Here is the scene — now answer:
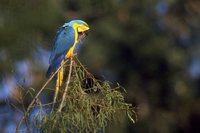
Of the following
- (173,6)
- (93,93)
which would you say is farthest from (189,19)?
(93,93)

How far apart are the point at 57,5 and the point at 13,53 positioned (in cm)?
265

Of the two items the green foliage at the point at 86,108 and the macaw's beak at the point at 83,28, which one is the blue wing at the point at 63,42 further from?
the green foliage at the point at 86,108

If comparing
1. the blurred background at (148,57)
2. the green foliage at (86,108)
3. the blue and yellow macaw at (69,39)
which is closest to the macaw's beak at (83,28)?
the blue and yellow macaw at (69,39)

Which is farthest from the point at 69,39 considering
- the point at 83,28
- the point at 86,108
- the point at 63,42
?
the point at 86,108

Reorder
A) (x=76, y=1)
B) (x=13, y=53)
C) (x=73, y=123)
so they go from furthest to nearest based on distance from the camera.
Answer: (x=76, y=1), (x=13, y=53), (x=73, y=123)

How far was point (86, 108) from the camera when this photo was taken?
356 centimetres

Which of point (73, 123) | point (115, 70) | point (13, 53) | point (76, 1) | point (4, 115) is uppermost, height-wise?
point (76, 1)

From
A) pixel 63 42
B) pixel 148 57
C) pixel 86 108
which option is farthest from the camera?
pixel 148 57

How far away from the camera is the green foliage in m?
3.48

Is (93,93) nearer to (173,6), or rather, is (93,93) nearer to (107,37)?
(107,37)

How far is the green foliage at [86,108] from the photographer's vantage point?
348 centimetres

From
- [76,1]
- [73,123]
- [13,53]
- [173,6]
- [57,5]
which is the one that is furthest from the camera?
[173,6]

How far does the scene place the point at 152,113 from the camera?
1305cm

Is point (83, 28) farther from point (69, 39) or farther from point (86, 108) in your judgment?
point (86, 108)
